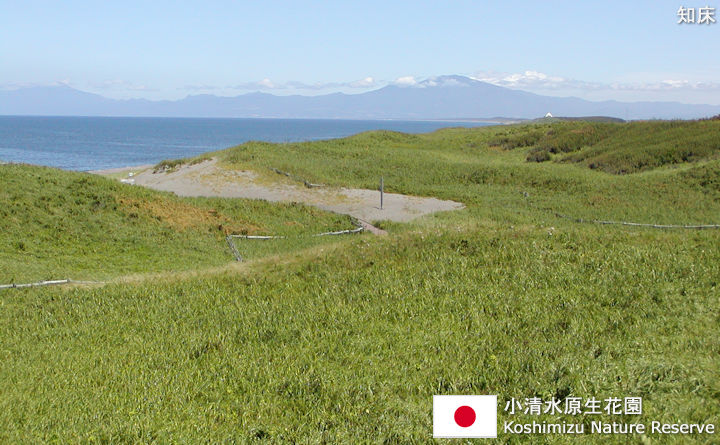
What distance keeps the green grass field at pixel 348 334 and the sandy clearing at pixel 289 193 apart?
32.3 ft

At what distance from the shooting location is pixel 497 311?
10203 millimetres

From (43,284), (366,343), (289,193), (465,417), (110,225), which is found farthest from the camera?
(289,193)

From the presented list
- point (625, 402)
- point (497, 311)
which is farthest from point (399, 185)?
point (625, 402)

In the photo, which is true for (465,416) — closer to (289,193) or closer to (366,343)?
(366,343)

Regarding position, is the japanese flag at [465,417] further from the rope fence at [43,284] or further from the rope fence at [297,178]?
the rope fence at [297,178]

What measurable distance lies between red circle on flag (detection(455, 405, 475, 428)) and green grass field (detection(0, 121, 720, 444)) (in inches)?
12.8

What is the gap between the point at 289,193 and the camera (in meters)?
36.3

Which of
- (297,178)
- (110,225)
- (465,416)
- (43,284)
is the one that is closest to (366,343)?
(465,416)

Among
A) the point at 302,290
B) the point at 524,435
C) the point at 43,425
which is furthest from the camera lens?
the point at 302,290

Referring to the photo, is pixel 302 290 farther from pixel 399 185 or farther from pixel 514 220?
pixel 399 185

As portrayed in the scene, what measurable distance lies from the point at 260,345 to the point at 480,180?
3297 cm

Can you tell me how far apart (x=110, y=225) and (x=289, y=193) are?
48.2 feet

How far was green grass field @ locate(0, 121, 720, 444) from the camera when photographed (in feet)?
22.5

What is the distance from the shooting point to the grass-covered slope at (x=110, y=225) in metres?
18.5
